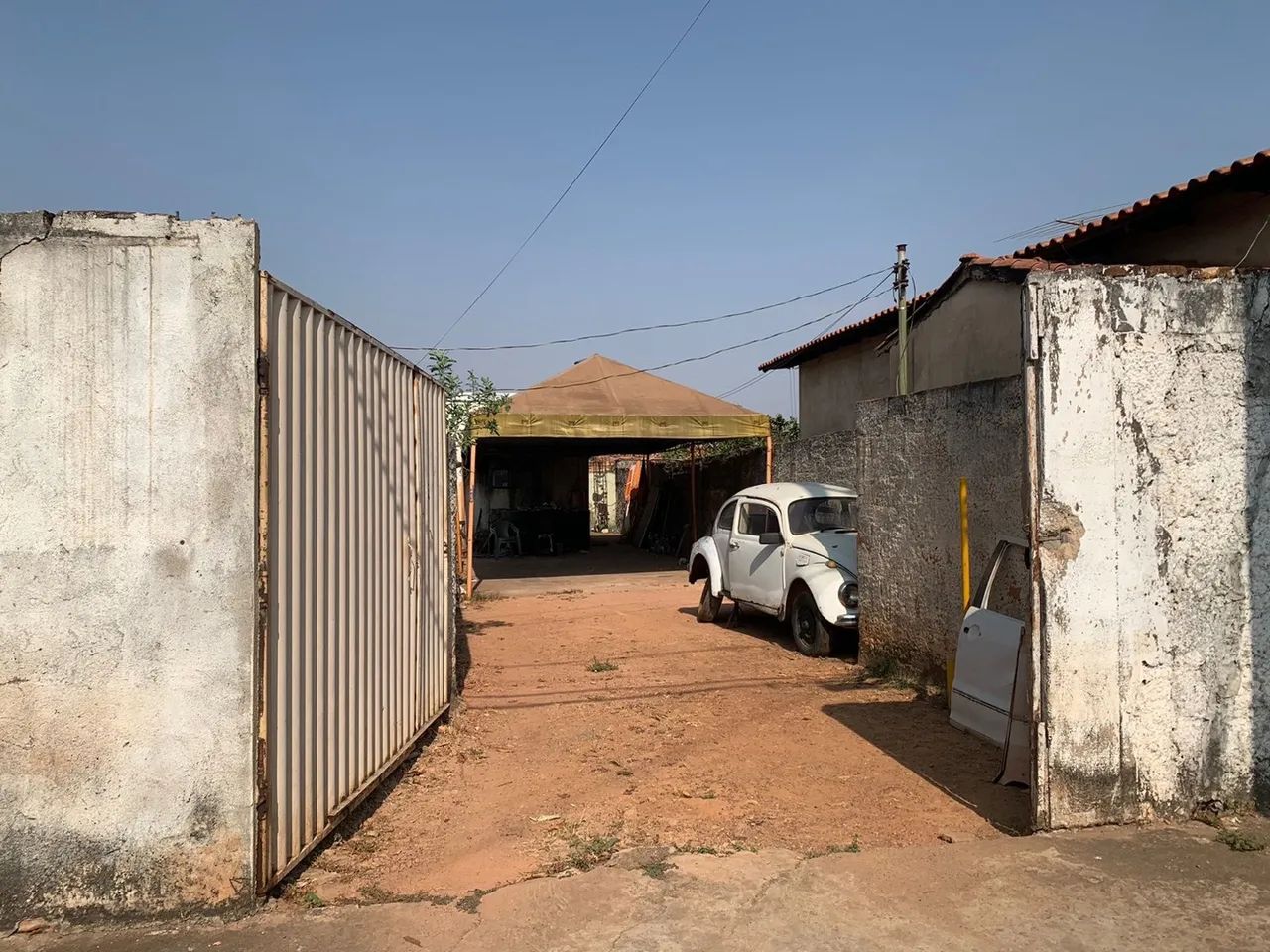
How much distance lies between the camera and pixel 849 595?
9117 millimetres

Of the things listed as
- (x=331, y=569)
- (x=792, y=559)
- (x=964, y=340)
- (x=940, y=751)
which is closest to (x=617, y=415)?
(x=964, y=340)

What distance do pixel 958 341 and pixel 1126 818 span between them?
9215 mm

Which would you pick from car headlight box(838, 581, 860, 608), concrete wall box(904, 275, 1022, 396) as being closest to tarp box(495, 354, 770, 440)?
concrete wall box(904, 275, 1022, 396)

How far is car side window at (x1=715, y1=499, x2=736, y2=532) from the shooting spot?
11742 mm

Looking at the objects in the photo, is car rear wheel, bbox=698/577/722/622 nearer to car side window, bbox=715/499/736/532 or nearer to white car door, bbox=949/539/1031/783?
car side window, bbox=715/499/736/532

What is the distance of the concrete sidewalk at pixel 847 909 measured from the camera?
3387mm

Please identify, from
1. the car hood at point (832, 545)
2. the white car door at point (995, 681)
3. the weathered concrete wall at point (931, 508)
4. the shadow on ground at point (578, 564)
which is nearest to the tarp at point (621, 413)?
the shadow on ground at point (578, 564)

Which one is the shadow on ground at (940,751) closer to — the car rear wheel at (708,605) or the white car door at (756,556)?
the white car door at (756,556)

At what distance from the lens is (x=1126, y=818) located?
14.4 ft

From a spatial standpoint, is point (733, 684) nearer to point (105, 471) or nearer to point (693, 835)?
point (693, 835)

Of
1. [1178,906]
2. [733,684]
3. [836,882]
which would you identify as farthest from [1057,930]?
→ [733,684]

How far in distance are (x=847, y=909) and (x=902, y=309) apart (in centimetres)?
1180

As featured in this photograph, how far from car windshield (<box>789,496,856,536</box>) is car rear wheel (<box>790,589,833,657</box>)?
822mm

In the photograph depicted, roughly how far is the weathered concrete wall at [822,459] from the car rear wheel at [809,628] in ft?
6.16
